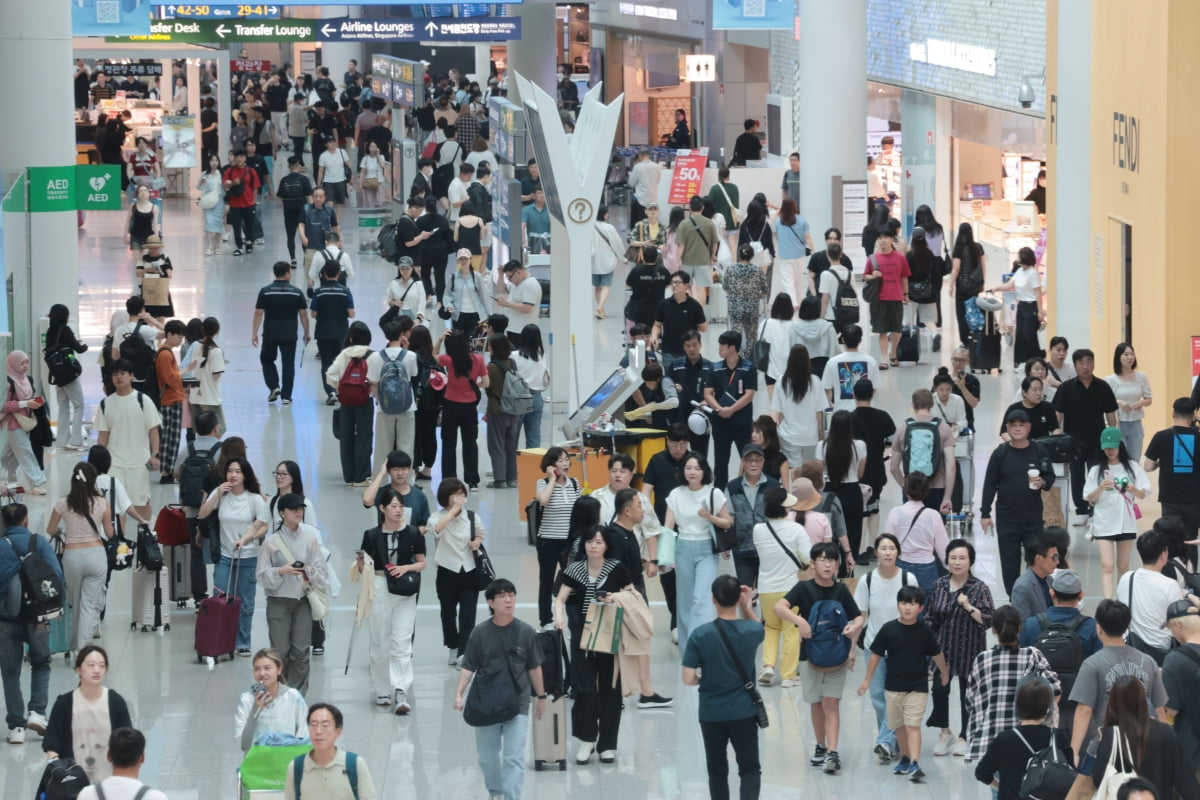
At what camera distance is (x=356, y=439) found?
1709 centimetres

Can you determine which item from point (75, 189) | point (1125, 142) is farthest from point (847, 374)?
point (75, 189)

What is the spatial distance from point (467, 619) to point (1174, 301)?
26.0 ft

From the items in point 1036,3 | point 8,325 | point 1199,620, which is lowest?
point 1199,620

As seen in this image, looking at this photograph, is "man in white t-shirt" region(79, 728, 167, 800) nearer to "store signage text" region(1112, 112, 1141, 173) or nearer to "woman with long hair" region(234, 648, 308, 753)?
"woman with long hair" region(234, 648, 308, 753)

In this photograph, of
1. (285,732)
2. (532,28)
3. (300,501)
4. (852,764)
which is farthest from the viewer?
(532,28)

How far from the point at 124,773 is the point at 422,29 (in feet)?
80.2

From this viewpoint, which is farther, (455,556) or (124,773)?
(455,556)

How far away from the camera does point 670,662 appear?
489 inches

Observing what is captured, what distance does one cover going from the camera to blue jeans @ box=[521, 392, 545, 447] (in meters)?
16.9

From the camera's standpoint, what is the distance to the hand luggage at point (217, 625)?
12.4 metres

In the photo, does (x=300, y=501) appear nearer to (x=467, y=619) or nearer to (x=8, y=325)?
(x=467, y=619)

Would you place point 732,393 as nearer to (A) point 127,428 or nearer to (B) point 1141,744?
(A) point 127,428

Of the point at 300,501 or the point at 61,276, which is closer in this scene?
the point at 300,501

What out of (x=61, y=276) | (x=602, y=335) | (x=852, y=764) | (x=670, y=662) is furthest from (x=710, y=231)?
(x=852, y=764)
